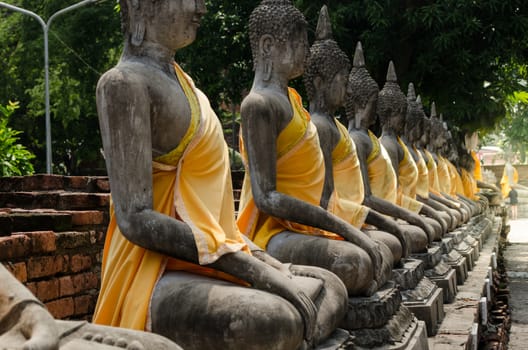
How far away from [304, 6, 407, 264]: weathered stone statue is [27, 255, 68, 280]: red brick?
5.07 feet

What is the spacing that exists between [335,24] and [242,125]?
904 cm

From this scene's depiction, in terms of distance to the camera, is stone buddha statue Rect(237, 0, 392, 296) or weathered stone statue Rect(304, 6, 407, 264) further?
weathered stone statue Rect(304, 6, 407, 264)

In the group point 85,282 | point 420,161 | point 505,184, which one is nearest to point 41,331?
point 85,282

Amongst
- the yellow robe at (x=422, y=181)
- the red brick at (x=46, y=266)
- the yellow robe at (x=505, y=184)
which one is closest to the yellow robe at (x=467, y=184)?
the yellow robe at (x=422, y=181)

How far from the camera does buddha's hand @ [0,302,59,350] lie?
1.92 meters

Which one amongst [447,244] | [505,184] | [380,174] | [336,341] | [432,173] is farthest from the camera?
[505,184]

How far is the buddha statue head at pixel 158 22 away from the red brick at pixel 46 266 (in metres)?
1.51

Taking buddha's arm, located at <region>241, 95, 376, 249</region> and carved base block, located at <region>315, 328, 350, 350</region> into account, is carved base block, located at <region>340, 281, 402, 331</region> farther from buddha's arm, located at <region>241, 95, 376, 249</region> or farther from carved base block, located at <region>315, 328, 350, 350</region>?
carved base block, located at <region>315, 328, 350, 350</region>

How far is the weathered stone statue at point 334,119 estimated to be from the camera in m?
5.51

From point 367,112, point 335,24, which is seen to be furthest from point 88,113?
point 367,112

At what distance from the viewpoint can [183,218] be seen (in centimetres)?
326

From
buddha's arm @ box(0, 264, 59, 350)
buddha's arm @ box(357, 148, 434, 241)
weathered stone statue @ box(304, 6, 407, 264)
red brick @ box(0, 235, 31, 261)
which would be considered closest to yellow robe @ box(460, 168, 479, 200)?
buddha's arm @ box(357, 148, 434, 241)

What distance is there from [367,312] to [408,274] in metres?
1.77

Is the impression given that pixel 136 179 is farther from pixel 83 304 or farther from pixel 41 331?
pixel 83 304
